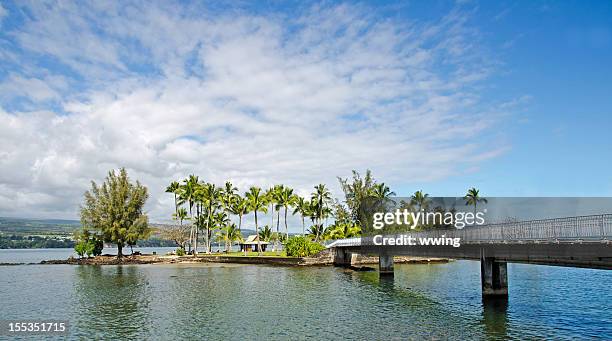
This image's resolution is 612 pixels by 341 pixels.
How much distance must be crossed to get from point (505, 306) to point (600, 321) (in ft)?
24.4

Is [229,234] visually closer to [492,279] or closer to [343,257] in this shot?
[343,257]

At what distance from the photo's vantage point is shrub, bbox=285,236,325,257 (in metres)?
90.0

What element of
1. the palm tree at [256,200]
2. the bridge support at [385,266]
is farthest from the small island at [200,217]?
the bridge support at [385,266]

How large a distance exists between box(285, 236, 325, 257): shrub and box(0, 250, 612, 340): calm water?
27.3 meters

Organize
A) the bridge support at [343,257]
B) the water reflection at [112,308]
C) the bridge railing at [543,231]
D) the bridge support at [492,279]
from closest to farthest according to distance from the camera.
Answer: the bridge railing at [543,231] → the water reflection at [112,308] → the bridge support at [492,279] → the bridge support at [343,257]

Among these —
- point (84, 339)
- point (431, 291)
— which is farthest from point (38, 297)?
point (431, 291)

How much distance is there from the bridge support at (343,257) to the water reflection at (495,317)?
45571 millimetres

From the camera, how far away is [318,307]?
38.7 meters

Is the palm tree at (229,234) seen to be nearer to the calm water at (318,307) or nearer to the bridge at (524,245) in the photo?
the calm water at (318,307)

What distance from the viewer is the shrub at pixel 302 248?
295 feet

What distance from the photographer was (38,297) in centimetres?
4834

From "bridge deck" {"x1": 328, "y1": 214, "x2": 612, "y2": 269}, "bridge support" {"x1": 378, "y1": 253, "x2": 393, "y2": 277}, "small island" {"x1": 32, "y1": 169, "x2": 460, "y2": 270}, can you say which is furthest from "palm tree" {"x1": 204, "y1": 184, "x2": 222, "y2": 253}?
"bridge deck" {"x1": 328, "y1": 214, "x2": 612, "y2": 269}

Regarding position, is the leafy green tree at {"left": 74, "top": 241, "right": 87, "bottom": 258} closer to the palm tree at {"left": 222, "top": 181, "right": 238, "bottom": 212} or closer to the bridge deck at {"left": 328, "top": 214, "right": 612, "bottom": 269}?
the palm tree at {"left": 222, "top": 181, "right": 238, "bottom": 212}

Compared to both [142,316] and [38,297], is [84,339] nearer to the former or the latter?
[142,316]
